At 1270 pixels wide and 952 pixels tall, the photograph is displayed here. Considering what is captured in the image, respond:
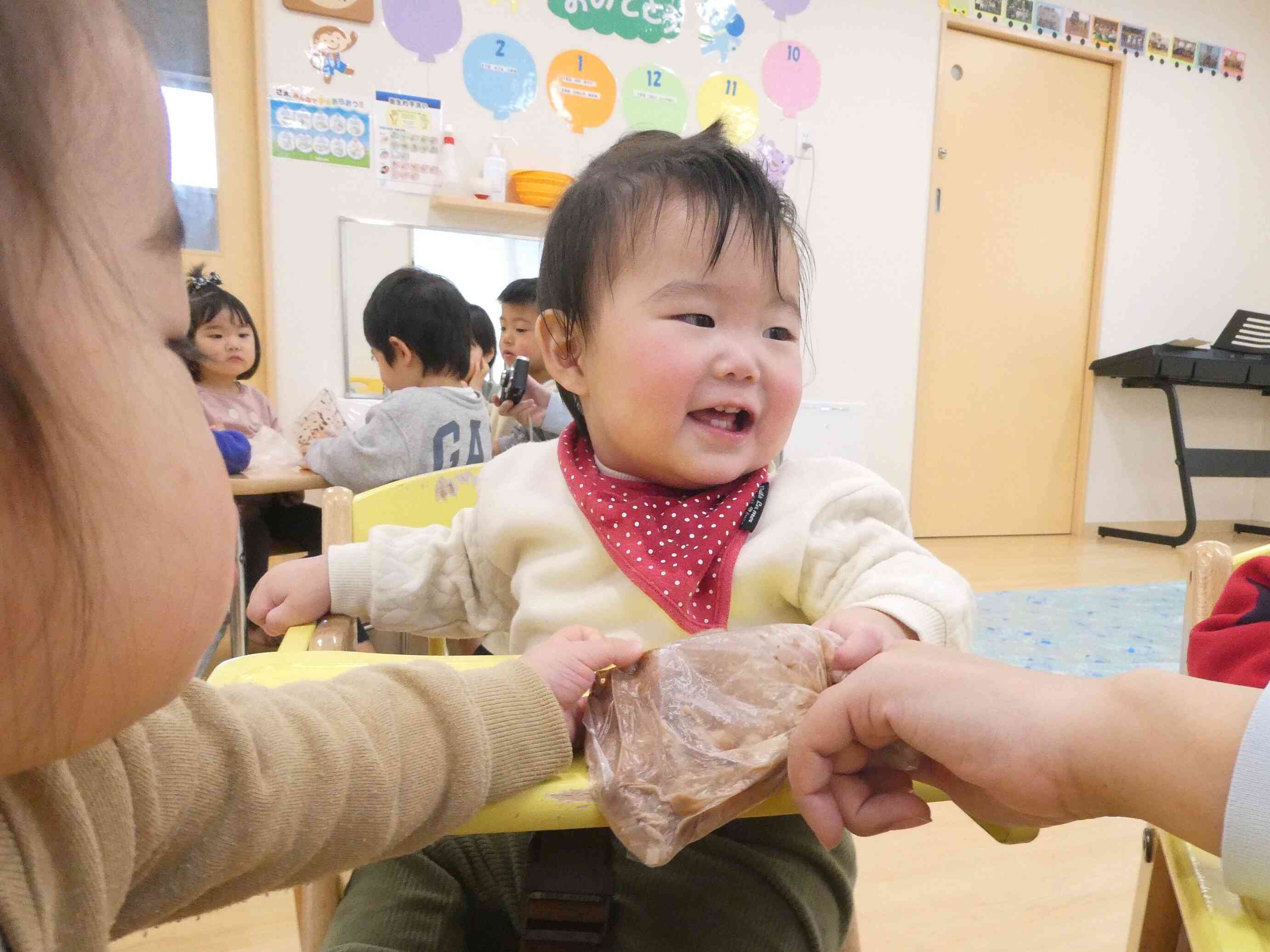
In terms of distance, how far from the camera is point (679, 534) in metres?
0.66

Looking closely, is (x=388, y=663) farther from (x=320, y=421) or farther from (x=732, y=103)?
(x=732, y=103)

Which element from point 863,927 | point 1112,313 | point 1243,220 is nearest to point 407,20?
point 863,927

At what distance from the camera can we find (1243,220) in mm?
4133

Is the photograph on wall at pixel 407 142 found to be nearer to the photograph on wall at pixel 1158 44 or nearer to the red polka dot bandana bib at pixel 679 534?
the red polka dot bandana bib at pixel 679 534

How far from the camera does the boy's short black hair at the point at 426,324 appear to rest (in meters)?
1.82

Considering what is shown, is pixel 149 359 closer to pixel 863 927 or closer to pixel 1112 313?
pixel 863 927

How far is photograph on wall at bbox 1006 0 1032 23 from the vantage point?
3.54 m

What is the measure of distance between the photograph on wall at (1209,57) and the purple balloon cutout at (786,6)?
2158 millimetres

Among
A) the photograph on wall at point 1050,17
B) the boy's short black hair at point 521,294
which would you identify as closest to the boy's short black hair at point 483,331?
the boy's short black hair at point 521,294

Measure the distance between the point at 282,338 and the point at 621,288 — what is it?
2447 millimetres

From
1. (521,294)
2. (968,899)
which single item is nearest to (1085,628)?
(968,899)

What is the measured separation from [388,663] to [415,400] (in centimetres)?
133

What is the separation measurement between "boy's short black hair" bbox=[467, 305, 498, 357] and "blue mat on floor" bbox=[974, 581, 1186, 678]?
1.60 m

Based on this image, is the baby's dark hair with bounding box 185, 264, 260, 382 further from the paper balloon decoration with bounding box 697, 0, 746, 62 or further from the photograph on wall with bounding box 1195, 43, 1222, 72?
the photograph on wall with bounding box 1195, 43, 1222, 72
